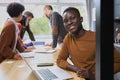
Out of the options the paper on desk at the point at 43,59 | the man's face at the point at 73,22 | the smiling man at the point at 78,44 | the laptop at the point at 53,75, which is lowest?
the paper on desk at the point at 43,59

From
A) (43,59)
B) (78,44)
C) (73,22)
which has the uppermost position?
(73,22)

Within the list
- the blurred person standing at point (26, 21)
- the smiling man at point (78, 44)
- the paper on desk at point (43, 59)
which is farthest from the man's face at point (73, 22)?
the blurred person standing at point (26, 21)

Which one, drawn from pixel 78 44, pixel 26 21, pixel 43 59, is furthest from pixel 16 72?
pixel 26 21

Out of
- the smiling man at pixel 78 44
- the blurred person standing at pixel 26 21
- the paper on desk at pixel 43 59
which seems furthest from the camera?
the blurred person standing at pixel 26 21

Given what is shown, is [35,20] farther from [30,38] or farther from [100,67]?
[100,67]

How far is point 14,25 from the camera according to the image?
2320 millimetres

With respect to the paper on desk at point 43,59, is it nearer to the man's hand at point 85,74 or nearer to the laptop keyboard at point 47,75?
the laptop keyboard at point 47,75

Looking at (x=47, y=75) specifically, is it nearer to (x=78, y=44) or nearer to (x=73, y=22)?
(x=78, y=44)

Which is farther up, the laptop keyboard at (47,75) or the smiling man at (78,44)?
the smiling man at (78,44)

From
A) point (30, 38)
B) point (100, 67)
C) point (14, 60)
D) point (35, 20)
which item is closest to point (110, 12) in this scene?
point (100, 67)

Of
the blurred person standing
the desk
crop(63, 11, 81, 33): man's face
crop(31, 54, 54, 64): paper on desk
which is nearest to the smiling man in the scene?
crop(63, 11, 81, 33): man's face

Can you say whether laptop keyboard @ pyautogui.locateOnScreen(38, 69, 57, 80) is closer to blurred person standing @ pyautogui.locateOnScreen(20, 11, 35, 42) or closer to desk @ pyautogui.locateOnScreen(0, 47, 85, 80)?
desk @ pyautogui.locateOnScreen(0, 47, 85, 80)

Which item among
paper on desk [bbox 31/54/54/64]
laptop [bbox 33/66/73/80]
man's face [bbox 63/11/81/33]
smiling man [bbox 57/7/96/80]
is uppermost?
man's face [bbox 63/11/81/33]

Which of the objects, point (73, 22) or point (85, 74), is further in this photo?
point (73, 22)
